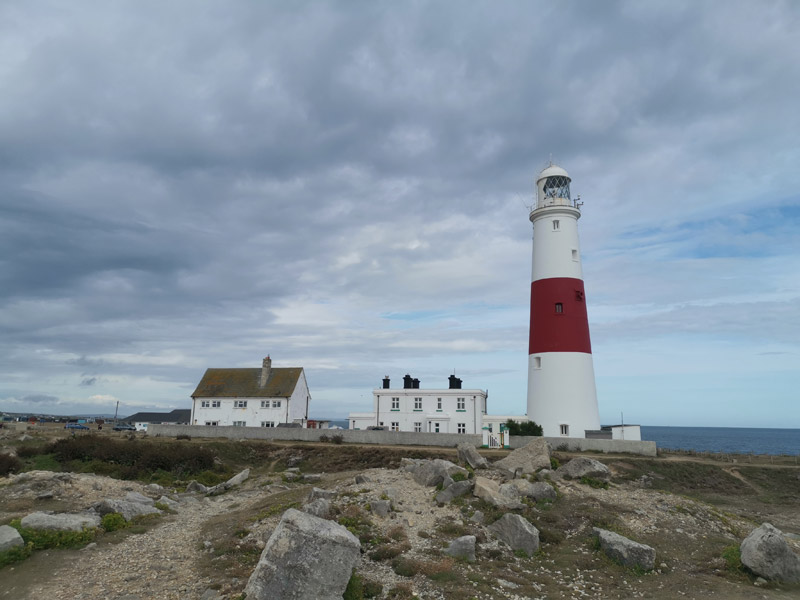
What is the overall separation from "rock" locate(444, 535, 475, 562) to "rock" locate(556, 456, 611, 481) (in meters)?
10.4

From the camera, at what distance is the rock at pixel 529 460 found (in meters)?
24.9

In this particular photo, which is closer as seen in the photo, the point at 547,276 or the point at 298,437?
the point at 547,276

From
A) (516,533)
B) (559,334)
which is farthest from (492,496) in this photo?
(559,334)

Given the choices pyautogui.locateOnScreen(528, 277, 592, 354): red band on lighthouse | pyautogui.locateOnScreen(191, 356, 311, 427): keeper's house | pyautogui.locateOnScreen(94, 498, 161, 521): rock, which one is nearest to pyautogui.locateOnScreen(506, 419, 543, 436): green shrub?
pyautogui.locateOnScreen(528, 277, 592, 354): red band on lighthouse

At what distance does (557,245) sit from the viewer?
134 feet

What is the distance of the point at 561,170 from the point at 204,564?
38.4 meters

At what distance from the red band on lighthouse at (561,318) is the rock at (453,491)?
20536mm

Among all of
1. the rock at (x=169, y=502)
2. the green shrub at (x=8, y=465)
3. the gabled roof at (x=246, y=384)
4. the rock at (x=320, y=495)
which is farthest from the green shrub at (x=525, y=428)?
the green shrub at (x=8, y=465)

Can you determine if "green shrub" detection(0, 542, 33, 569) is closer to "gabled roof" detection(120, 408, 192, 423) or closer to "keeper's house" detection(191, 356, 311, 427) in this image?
"keeper's house" detection(191, 356, 311, 427)

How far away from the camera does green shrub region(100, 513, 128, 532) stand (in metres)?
17.9

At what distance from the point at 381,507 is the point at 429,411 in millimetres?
32597

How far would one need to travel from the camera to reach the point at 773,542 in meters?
14.8

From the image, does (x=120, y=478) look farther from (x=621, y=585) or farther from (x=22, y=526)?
(x=621, y=585)

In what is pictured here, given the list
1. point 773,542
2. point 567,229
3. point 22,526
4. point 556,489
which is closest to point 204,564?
point 22,526
